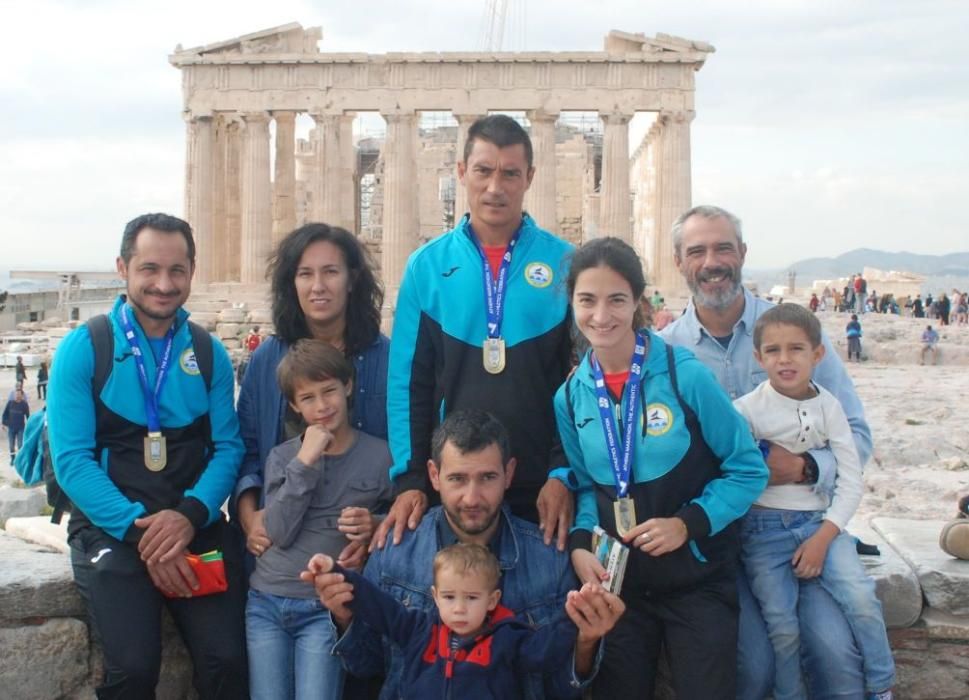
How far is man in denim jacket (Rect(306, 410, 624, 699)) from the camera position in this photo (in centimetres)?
418

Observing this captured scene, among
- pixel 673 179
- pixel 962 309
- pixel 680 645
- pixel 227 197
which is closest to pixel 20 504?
pixel 680 645

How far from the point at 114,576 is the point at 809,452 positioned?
3.10 metres

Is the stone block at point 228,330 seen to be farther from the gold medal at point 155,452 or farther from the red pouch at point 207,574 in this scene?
the red pouch at point 207,574

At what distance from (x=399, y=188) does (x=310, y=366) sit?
31.9 meters

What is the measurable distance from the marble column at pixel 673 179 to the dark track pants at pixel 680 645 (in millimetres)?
31172

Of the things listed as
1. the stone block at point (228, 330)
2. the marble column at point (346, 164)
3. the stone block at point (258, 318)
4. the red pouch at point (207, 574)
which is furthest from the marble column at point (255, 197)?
the red pouch at point (207, 574)

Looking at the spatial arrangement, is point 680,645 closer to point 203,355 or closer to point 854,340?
point 203,355

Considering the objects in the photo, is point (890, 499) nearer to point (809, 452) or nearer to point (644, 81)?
point (809, 452)

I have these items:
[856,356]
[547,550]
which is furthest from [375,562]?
[856,356]

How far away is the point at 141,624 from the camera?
14.4ft

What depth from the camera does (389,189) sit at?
36219 millimetres

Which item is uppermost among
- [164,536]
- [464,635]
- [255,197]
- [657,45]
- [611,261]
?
[657,45]

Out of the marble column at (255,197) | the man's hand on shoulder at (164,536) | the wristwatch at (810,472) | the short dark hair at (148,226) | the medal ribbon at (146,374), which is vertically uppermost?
the marble column at (255,197)

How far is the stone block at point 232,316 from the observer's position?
30688mm
